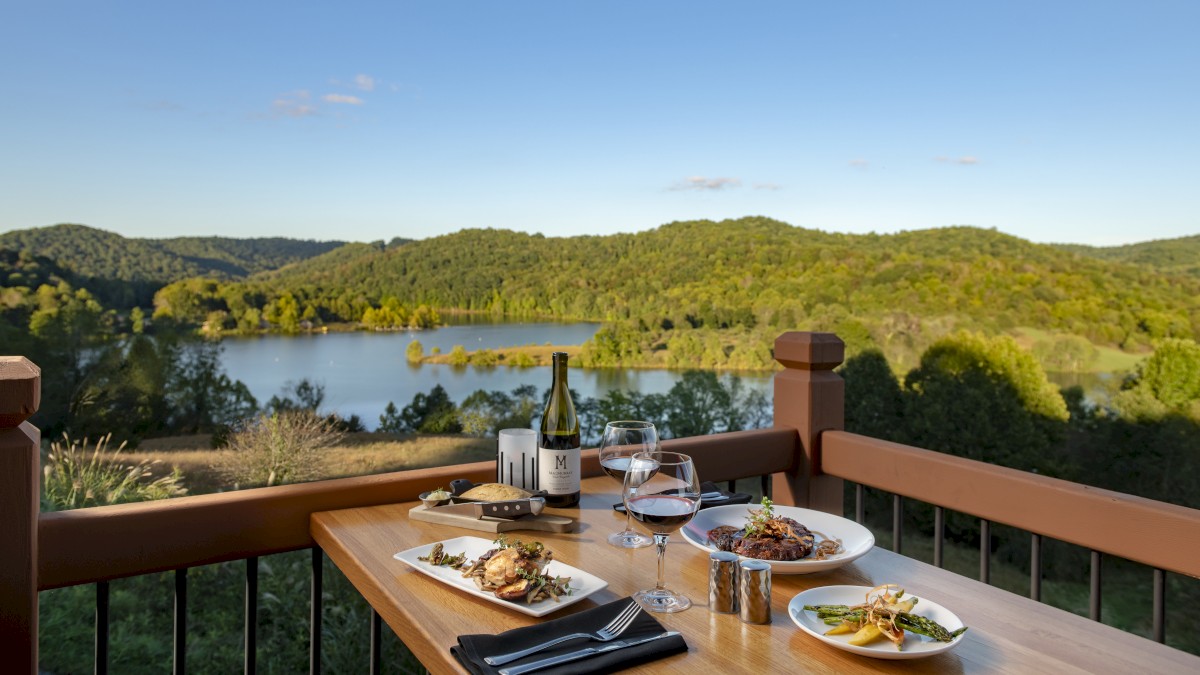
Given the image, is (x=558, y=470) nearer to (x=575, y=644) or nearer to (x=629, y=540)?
(x=629, y=540)

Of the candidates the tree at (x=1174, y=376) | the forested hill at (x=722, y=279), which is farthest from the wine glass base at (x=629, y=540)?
the tree at (x=1174, y=376)

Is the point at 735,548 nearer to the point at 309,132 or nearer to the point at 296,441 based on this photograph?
the point at 296,441

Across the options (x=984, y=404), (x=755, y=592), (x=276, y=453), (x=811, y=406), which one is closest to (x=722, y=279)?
(x=984, y=404)

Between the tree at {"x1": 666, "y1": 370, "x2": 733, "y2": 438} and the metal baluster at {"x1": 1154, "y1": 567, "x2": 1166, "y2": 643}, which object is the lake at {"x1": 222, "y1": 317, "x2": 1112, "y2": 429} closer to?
the tree at {"x1": 666, "y1": 370, "x2": 733, "y2": 438}

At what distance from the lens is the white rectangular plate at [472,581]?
0.87 m

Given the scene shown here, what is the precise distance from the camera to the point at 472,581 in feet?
3.08

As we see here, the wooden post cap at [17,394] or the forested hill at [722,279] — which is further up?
the forested hill at [722,279]

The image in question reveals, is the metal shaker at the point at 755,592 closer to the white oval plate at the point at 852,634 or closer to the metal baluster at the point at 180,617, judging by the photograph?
the white oval plate at the point at 852,634

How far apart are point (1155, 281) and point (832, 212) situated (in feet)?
22.2

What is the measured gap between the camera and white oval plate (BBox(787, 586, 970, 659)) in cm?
74

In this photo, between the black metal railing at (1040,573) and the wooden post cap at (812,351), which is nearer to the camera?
the black metal railing at (1040,573)

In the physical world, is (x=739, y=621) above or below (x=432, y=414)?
above

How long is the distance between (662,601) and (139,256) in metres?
17.8

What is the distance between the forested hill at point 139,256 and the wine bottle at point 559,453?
646 inches
